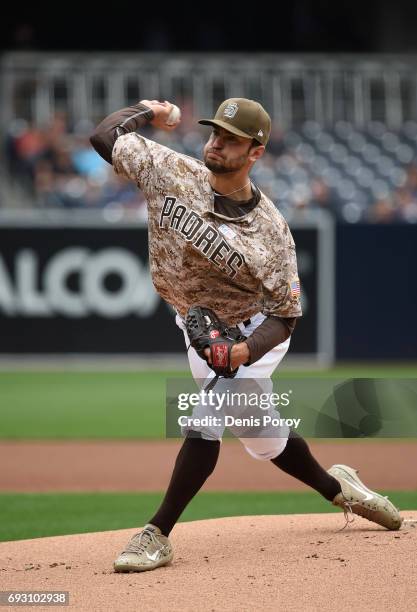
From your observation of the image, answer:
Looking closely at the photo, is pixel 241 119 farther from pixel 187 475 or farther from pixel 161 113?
pixel 187 475

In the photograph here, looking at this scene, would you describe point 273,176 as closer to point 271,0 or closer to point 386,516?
point 271,0

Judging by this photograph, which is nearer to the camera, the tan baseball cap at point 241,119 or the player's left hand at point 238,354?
the player's left hand at point 238,354

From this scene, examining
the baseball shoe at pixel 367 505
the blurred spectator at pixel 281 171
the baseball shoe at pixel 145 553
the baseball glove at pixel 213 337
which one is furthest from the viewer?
the blurred spectator at pixel 281 171

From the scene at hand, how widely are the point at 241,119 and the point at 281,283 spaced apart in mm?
685

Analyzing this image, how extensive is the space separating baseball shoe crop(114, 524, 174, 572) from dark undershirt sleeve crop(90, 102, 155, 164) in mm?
1562

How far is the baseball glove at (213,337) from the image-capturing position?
447 centimetres

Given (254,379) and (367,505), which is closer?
(254,379)

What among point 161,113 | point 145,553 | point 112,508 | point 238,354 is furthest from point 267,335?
point 112,508

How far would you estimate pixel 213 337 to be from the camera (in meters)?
4.50

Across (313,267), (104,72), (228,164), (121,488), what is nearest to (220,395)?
(228,164)

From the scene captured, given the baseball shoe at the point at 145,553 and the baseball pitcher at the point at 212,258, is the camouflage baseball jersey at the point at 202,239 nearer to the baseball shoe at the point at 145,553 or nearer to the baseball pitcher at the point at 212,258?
the baseball pitcher at the point at 212,258

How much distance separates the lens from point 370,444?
970 centimetres

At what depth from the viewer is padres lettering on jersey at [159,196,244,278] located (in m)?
4.58

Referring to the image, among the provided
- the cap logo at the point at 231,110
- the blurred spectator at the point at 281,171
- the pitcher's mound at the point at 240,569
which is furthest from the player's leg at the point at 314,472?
the blurred spectator at the point at 281,171
